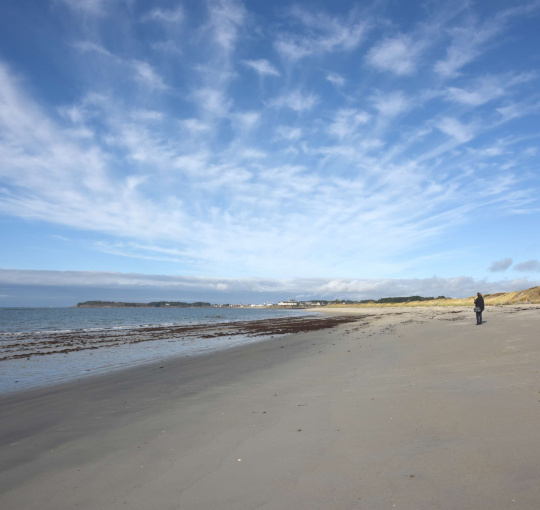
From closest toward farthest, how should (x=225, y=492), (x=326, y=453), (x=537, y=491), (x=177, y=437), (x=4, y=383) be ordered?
1. (x=537, y=491)
2. (x=225, y=492)
3. (x=326, y=453)
4. (x=177, y=437)
5. (x=4, y=383)

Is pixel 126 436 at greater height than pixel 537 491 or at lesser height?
lesser

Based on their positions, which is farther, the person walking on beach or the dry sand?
the person walking on beach

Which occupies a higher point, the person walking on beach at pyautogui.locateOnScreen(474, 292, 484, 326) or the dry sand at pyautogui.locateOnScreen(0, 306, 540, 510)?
the person walking on beach at pyautogui.locateOnScreen(474, 292, 484, 326)

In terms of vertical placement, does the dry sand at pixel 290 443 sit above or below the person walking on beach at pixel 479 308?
below

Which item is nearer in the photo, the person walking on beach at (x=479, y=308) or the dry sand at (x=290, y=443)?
the dry sand at (x=290, y=443)

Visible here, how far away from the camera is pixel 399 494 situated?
3412 millimetres

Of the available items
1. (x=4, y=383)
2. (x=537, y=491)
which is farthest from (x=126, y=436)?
(x=4, y=383)

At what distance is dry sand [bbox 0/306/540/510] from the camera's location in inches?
141

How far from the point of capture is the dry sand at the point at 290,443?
357 cm

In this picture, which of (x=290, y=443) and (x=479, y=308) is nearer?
(x=290, y=443)

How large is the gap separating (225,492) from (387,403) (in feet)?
12.8

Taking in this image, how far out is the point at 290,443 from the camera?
16.3ft

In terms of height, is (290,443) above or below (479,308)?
below

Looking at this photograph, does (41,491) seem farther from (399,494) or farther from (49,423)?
(399,494)
